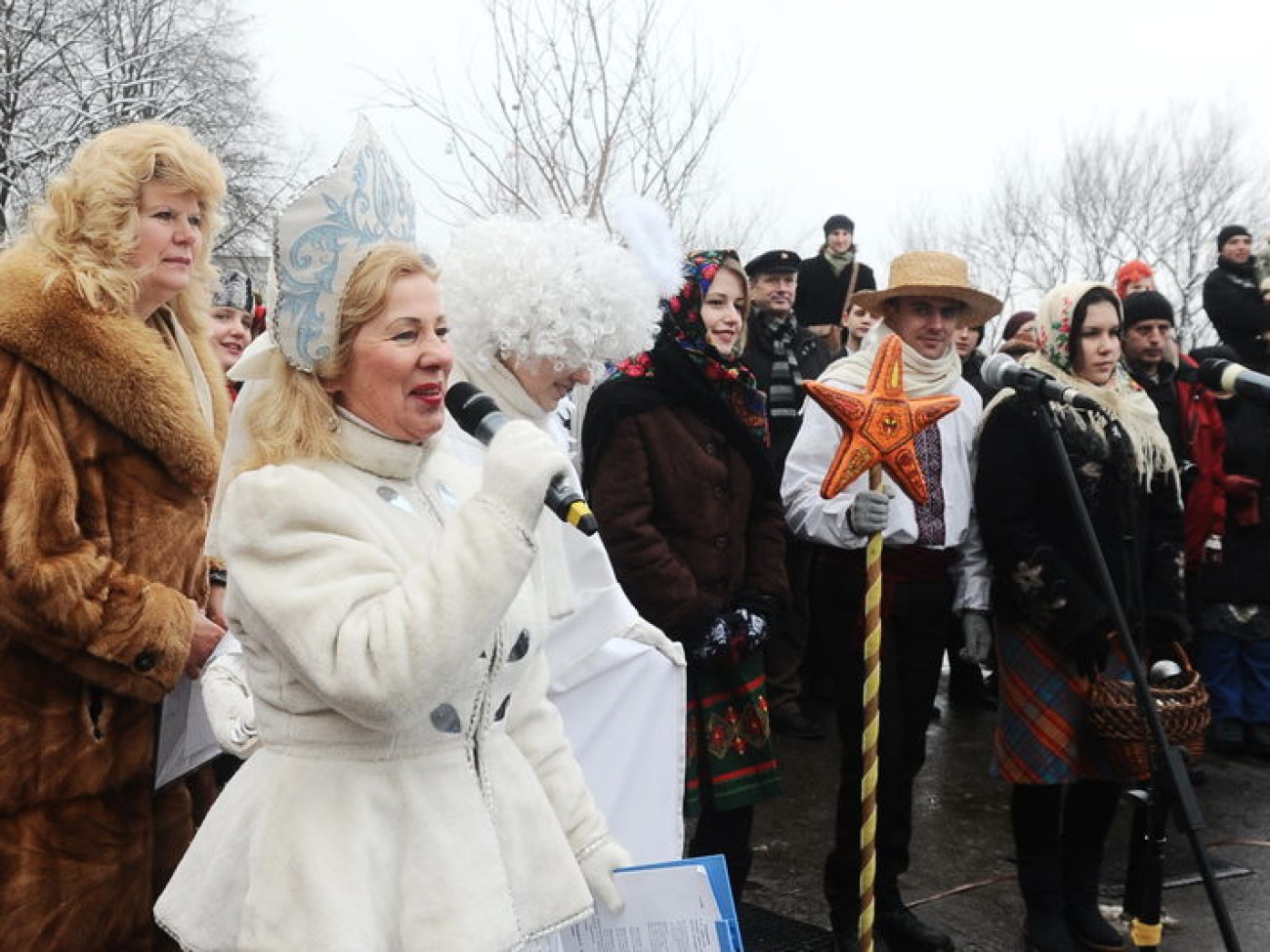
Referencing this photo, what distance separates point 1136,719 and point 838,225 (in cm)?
563

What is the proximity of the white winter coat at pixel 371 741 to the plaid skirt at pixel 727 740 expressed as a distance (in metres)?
1.50

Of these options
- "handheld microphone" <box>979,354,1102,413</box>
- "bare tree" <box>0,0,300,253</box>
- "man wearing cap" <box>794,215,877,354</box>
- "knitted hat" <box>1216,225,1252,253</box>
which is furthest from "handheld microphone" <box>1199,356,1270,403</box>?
"bare tree" <box>0,0,300,253</box>

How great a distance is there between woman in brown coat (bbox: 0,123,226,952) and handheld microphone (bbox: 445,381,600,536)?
1030 mm

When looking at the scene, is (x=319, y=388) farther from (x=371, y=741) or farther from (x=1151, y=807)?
(x=1151, y=807)

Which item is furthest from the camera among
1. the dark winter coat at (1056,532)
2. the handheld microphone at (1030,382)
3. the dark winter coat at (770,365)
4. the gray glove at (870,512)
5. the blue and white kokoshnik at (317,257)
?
the dark winter coat at (770,365)

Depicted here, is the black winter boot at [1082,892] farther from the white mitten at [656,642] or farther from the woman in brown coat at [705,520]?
the white mitten at [656,642]

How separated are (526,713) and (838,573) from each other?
1.98 m

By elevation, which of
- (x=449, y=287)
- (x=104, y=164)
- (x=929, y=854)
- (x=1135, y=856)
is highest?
(x=104, y=164)

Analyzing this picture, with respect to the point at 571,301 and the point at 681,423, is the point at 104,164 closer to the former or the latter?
the point at 571,301

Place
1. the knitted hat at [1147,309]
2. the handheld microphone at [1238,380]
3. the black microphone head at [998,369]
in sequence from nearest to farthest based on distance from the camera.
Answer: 1. the handheld microphone at [1238,380]
2. the black microphone head at [998,369]
3. the knitted hat at [1147,309]

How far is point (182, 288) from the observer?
3.08 m

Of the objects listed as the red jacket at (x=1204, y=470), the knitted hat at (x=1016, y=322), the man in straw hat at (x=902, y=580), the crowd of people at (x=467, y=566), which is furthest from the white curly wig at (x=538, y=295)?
the knitted hat at (x=1016, y=322)

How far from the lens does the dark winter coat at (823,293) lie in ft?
27.8

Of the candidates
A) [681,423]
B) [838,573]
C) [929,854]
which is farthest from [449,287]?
[929,854]
